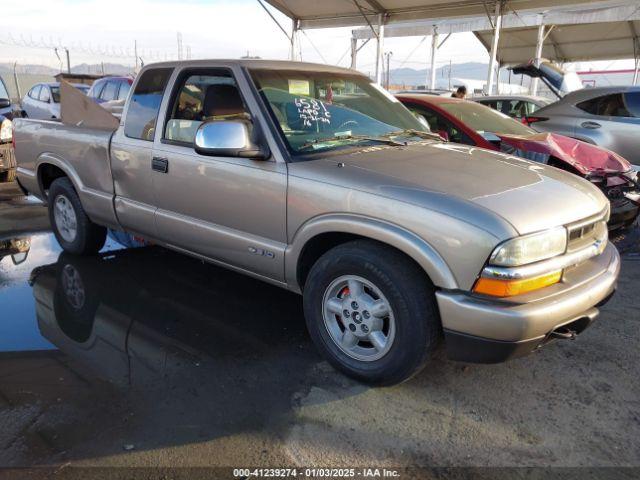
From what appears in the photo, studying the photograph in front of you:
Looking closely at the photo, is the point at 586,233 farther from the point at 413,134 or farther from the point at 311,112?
the point at 311,112

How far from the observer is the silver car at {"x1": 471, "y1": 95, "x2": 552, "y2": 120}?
397 inches

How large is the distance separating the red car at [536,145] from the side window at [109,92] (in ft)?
28.9

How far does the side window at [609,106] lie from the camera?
821cm

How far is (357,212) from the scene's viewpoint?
2.84 metres

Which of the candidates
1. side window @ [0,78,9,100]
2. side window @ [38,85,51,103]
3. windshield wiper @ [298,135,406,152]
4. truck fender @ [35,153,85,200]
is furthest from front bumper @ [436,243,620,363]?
side window @ [38,85,51,103]

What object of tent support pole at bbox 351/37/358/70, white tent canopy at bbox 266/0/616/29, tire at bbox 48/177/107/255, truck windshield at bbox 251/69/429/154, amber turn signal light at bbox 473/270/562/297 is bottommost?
tire at bbox 48/177/107/255

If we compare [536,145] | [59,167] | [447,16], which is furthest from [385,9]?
[59,167]

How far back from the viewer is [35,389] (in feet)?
9.84

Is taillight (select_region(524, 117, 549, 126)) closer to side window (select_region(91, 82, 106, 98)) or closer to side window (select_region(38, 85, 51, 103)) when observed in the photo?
side window (select_region(91, 82, 106, 98))

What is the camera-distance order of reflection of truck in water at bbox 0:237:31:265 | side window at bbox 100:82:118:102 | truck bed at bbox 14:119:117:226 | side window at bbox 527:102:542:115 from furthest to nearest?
side window at bbox 100:82:118:102 < side window at bbox 527:102:542:115 < reflection of truck in water at bbox 0:237:31:265 < truck bed at bbox 14:119:117:226

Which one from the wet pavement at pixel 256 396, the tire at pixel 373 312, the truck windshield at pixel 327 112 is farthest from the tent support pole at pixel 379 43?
the tire at pixel 373 312

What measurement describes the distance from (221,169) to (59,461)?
6.24 ft

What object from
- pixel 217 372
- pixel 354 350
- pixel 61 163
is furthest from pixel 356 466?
pixel 61 163

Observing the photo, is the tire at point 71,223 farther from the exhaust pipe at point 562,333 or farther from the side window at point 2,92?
the side window at point 2,92
